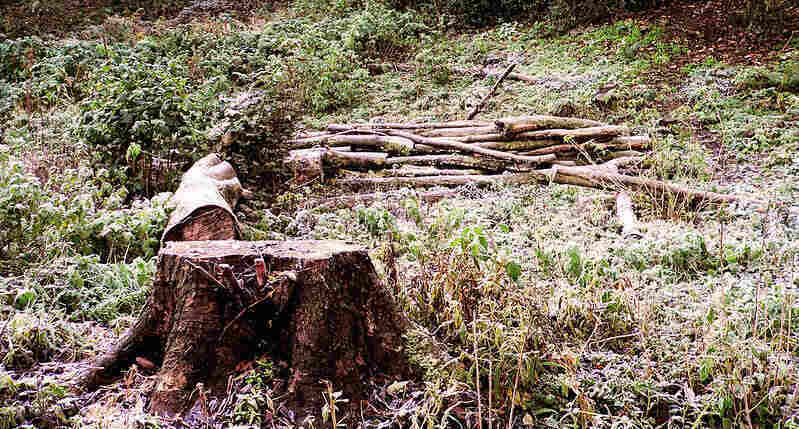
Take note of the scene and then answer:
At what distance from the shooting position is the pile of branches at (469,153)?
278 inches

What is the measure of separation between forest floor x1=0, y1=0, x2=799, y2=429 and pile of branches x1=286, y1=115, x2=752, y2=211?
349 millimetres

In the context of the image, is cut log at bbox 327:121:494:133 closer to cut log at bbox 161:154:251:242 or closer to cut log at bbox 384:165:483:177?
cut log at bbox 384:165:483:177

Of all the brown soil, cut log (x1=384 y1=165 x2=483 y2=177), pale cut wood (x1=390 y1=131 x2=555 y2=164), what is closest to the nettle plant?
cut log (x1=384 y1=165 x2=483 y2=177)

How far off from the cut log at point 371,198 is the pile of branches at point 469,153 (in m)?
0.43

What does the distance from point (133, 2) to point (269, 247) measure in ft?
58.7

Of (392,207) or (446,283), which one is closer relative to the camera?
(446,283)

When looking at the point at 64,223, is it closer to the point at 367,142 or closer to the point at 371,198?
the point at 371,198

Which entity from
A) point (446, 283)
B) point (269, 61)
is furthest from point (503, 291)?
point (269, 61)

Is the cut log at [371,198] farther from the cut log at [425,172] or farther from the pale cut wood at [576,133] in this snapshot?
the pale cut wood at [576,133]

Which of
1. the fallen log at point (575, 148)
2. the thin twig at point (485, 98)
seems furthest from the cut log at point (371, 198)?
the thin twig at point (485, 98)

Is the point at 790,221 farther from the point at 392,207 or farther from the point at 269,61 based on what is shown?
the point at 269,61

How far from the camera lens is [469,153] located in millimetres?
7590

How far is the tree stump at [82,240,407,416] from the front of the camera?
273 centimetres

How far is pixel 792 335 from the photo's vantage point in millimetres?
3199
